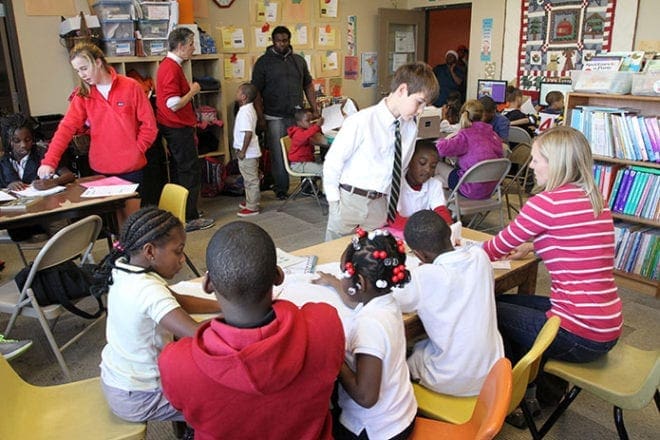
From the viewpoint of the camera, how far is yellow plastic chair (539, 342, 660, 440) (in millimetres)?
1656

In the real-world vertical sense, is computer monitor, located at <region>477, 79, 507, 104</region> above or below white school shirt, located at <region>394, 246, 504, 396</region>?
above

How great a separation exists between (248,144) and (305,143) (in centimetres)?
51

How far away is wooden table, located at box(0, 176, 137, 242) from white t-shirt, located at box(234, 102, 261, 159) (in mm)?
1925

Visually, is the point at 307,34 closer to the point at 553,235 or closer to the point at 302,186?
the point at 302,186

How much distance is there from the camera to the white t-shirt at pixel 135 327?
1466mm

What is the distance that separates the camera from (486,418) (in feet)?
4.04

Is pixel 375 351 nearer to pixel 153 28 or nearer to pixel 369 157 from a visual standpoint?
pixel 369 157

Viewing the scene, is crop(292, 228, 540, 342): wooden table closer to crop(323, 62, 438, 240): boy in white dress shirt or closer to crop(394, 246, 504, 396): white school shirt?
crop(323, 62, 438, 240): boy in white dress shirt

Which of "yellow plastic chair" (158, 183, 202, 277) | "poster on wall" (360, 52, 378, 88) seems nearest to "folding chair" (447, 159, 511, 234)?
"yellow plastic chair" (158, 183, 202, 277)

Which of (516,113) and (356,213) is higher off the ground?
(516,113)

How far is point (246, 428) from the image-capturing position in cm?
115

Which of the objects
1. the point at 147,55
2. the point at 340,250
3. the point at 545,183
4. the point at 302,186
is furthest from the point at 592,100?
the point at 147,55

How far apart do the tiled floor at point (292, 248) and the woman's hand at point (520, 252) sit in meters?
0.67

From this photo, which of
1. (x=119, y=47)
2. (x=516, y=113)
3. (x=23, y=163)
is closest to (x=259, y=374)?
(x=23, y=163)
